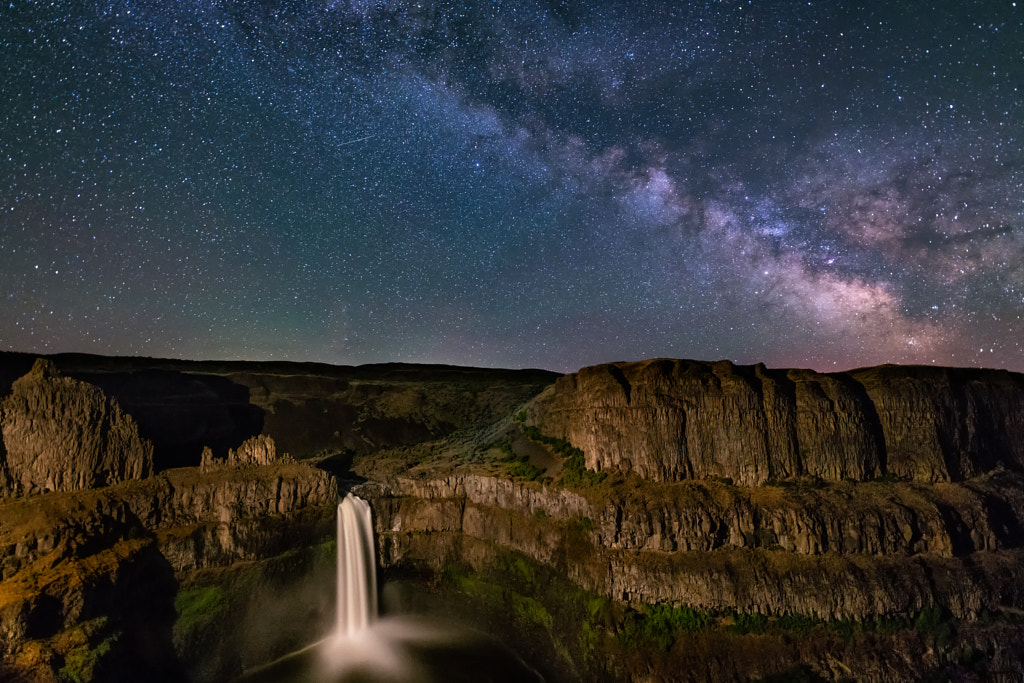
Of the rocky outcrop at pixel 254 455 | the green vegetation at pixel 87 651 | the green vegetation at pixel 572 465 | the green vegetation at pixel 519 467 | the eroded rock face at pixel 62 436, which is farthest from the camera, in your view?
the green vegetation at pixel 519 467

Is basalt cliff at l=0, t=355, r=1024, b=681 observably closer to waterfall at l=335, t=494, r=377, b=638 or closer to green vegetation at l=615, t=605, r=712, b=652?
green vegetation at l=615, t=605, r=712, b=652

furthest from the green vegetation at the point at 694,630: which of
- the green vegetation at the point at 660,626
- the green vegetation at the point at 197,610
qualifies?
the green vegetation at the point at 197,610

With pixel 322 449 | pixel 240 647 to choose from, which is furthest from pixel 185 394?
pixel 240 647

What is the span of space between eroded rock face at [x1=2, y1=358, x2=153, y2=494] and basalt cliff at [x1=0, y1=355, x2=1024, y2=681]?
10 cm

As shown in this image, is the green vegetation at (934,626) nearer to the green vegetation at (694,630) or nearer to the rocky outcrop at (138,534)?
the green vegetation at (694,630)

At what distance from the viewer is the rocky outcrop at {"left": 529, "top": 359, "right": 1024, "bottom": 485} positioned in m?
25.1

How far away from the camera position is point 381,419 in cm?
5447

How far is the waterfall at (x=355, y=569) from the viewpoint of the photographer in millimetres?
28141

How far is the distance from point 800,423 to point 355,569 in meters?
24.1

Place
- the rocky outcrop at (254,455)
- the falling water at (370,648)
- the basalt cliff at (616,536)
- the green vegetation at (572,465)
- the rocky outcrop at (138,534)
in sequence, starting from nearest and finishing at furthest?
the rocky outcrop at (138,534) < the basalt cliff at (616,536) < the falling water at (370,648) < the green vegetation at (572,465) < the rocky outcrop at (254,455)

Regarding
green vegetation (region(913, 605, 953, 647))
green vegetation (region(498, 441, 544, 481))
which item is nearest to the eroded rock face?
green vegetation (region(498, 441, 544, 481))

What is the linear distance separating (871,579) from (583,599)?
1144cm

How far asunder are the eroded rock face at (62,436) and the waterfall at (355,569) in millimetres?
10449

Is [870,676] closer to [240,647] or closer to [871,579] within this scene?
[871,579]
